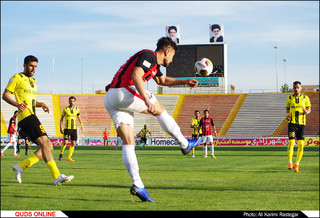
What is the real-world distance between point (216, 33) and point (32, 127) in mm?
48626

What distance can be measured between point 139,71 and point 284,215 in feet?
7.85

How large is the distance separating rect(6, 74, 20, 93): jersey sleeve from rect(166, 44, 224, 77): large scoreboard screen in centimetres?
4585

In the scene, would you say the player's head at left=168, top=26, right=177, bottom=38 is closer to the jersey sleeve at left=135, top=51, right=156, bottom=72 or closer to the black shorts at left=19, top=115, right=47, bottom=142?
the black shorts at left=19, top=115, right=47, bottom=142

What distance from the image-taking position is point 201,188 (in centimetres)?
770

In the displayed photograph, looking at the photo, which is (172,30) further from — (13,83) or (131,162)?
(131,162)

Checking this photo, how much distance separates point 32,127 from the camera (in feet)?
22.7

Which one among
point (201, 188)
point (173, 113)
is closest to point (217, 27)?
point (173, 113)

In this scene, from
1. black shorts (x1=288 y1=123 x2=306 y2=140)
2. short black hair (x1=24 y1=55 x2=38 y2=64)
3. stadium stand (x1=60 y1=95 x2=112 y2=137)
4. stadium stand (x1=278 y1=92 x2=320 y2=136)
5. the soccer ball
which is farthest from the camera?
stadium stand (x1=60 y1=95 x2=112 y2=137)

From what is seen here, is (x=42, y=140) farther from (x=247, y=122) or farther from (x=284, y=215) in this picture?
(x=247, y=122)

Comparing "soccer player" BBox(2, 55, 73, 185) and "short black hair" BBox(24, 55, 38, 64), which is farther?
"soccer player" BBox(2, 55, 73, 185)

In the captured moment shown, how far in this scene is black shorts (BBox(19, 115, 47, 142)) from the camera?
6852 millimetres

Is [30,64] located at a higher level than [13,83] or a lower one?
higher

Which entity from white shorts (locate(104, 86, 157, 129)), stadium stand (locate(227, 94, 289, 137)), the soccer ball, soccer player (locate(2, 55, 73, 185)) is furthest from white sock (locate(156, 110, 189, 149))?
stadium stand (locate(227, 94, 289, 137))

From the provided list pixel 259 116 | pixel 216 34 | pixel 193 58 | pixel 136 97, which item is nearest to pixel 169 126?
pixel 136 97
